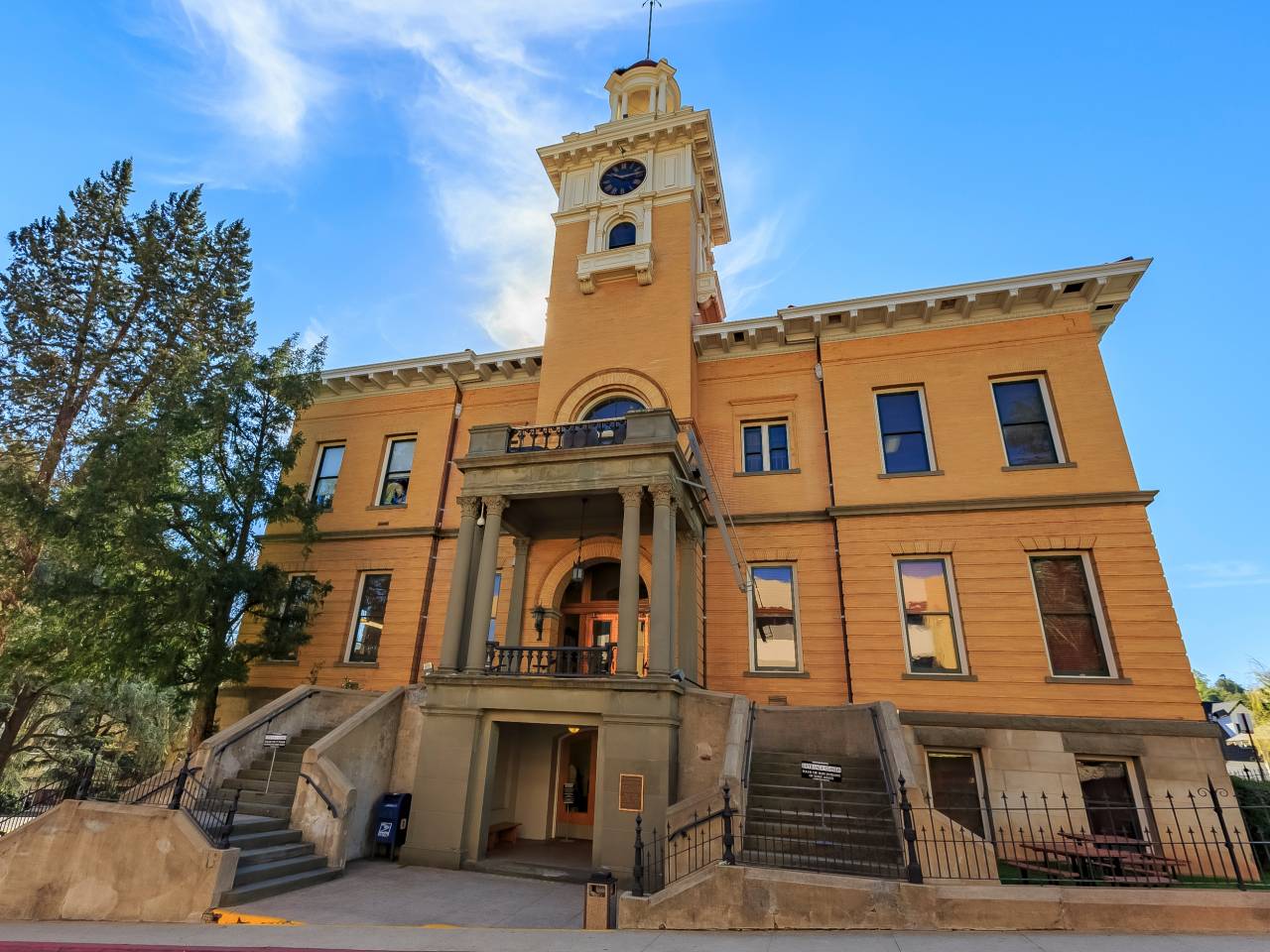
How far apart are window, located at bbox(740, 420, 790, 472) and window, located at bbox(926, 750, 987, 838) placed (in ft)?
24.0

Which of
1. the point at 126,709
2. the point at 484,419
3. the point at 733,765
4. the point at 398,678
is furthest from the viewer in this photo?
the point at 126,709

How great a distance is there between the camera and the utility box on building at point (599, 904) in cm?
774

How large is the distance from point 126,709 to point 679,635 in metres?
26.4

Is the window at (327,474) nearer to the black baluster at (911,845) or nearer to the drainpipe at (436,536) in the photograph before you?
the drainpipe at (436,536)

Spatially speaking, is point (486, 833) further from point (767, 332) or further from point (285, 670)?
point (767, 332)

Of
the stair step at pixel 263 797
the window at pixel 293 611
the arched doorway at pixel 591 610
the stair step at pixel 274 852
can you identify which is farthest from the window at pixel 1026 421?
the window at pixel 293 611

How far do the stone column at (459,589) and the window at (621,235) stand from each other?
999cm

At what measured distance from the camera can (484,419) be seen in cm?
1911

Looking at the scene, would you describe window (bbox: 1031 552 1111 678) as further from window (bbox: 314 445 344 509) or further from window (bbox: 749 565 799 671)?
window (bbox: 314 445 344 509)

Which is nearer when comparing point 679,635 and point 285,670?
point 679,635

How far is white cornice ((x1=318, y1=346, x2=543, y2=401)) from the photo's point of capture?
62.2ft

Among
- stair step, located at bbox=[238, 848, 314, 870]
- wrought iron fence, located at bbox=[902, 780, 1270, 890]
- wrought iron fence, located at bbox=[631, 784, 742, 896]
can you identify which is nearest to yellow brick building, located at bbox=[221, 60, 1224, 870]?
wrought iron fence, located at bbox=[902, 780, 1270, 890]

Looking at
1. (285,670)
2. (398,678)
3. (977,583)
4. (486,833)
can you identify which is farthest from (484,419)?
(977,583)

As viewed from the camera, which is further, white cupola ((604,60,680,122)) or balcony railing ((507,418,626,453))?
white cupola ((604,60,680,122))
